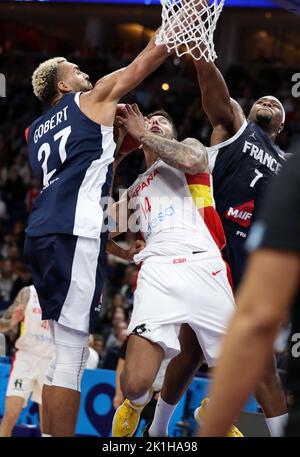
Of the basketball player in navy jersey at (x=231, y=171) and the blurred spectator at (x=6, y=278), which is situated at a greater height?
the basketball player in navy jersey at (x=231, y=171)

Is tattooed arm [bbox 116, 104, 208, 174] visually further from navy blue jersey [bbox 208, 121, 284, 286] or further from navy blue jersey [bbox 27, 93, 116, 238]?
navy blue jersey [bbox 208, 121, 284, 286]

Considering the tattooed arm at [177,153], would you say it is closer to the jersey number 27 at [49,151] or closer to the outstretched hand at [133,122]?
the outstretched hand at [133,122]

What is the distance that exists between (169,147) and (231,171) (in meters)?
0.81

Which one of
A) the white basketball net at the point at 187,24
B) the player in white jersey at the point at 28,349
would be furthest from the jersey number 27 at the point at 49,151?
the player in white jersey at the point at 28,349

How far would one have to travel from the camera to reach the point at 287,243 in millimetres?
2326

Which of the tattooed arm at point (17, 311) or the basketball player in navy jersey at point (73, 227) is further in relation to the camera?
the tattooed arm at point (17, 311)

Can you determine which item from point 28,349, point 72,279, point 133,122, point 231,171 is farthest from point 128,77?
point 28,349

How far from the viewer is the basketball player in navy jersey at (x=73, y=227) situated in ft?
16.2

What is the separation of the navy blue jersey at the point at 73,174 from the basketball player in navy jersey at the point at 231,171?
922 millimetres

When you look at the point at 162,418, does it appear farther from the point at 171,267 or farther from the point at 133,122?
the point at 133,122

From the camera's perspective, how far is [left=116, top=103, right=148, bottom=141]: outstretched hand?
526 centimetres

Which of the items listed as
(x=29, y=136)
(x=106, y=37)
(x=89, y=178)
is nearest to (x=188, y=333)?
(x=89, y=178)

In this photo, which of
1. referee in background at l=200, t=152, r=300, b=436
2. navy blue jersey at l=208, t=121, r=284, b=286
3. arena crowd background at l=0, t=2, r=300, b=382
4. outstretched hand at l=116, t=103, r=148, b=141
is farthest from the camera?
arena crowd background at l=0, t=2, r=300, b=382

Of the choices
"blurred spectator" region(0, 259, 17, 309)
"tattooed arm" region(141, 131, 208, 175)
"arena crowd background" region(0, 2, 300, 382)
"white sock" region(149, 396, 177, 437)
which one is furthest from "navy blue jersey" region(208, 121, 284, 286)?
"blurred spectator" region(0, 259, 17, 309)
